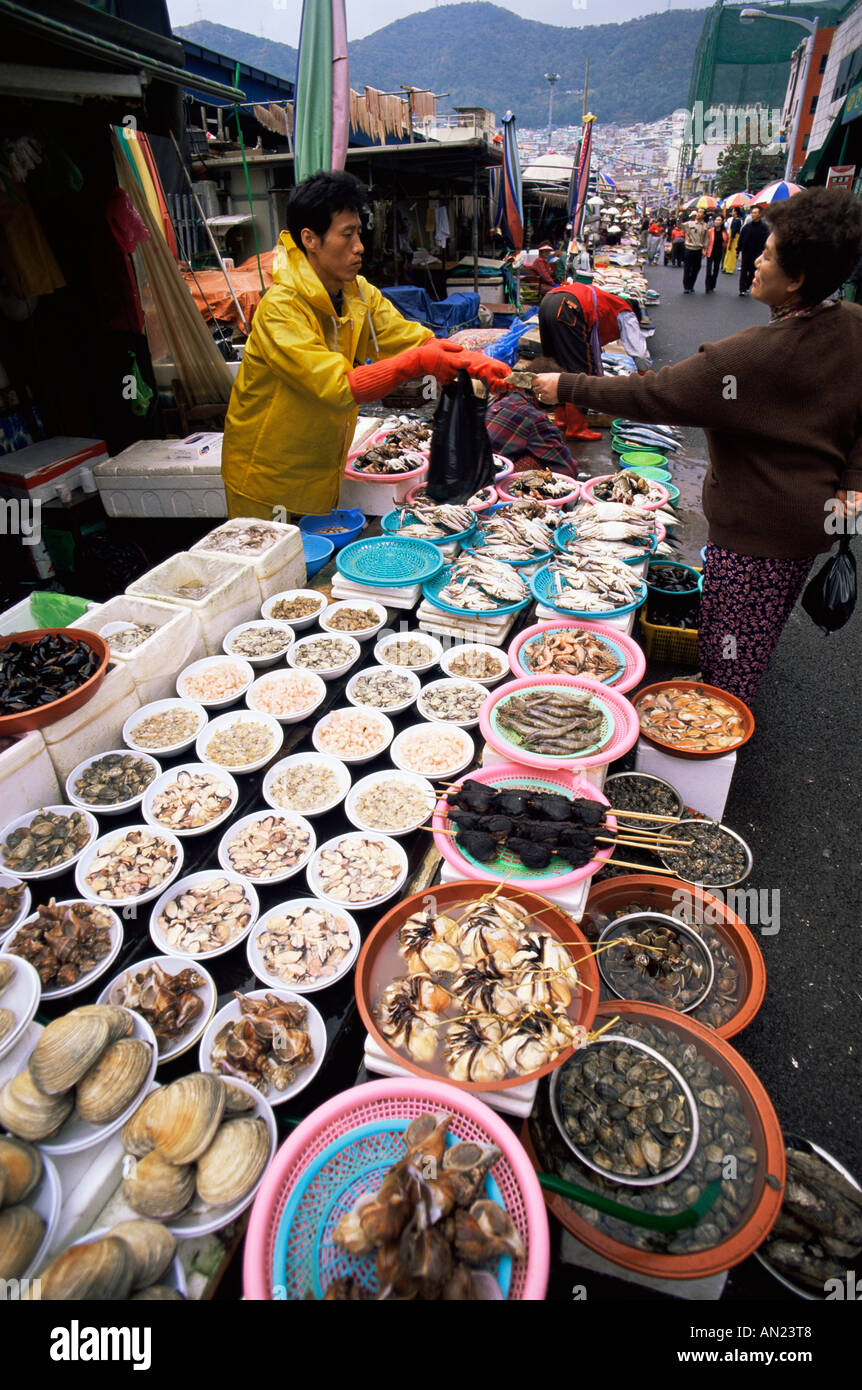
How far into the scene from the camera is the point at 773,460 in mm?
3064

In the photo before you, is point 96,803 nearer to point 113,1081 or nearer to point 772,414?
point 113,1081

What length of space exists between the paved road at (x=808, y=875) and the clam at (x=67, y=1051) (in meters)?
1.66

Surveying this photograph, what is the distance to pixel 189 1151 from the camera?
1483 mm

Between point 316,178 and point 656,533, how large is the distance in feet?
9.57

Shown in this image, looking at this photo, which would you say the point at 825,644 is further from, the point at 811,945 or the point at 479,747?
the point at 479,747

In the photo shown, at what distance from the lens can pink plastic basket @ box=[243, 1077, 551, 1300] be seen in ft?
4.34

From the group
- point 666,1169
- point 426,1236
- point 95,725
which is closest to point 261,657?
point 95,725

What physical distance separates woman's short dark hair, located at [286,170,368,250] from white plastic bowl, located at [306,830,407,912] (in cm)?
330

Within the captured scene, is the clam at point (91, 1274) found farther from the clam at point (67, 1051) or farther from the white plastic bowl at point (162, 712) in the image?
the white plastic bowl at point (162, 712)

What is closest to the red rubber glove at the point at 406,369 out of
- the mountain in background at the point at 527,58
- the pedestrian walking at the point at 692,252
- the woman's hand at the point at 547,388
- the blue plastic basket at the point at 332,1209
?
the woman's hand at the point at 547,388

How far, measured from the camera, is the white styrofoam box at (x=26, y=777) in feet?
7.96

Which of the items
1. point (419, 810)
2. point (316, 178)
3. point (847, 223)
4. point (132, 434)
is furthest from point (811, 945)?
point (132, 434)

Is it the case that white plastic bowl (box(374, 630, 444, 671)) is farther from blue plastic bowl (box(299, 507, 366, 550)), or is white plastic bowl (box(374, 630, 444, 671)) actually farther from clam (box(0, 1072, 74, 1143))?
clam (box(0, 1072, 74, 1143))

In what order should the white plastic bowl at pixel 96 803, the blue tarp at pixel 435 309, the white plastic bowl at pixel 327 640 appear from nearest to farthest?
1. the white plastic bowl at pixel 96 803
2. the white plastic bowl at pixel 327 640
3. the blue tarp at pixel 435 309
